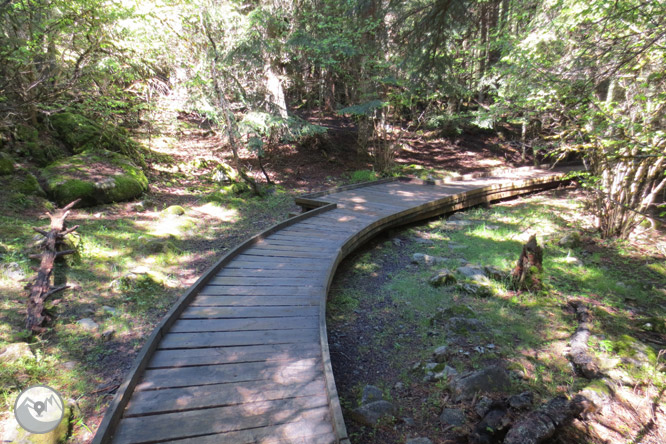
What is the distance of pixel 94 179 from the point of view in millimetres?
8039

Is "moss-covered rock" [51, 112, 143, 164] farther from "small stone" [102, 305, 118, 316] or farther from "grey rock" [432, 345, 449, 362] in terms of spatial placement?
"grey rock" [432, 345, 449, 362]

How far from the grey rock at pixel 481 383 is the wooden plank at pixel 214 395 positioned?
1.45 m

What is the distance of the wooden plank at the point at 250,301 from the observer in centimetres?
425

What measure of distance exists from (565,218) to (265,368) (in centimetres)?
952

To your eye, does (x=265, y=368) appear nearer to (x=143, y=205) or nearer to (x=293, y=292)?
(x=293, y=292)

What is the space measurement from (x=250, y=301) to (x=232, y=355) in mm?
1069

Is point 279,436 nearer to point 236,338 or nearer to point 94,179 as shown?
point 236,338

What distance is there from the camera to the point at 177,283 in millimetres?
5371

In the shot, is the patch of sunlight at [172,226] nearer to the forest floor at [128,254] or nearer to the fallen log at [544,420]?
the forest floor at [128,254]

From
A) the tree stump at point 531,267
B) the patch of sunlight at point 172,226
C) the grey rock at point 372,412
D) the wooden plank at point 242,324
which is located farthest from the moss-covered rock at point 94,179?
the tree stump at point 531,267

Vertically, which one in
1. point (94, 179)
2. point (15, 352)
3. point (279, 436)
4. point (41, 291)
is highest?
point (94, 179)

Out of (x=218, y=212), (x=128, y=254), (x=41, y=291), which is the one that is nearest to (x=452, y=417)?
(x=41, y=291)

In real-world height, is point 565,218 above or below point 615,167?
below

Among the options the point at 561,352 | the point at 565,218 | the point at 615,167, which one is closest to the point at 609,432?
the point at 561,352
